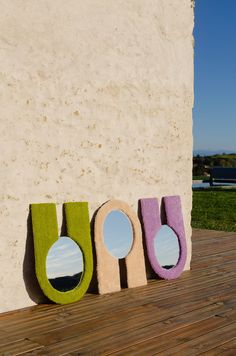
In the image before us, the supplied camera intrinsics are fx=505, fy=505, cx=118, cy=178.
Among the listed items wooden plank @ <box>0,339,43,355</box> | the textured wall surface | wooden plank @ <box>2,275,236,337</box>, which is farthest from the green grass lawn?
wooden plank @ <box>0,339,43,355</box>

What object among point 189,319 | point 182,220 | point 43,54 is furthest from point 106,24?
point 189,319

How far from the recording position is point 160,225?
5598mm

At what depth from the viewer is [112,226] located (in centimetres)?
512

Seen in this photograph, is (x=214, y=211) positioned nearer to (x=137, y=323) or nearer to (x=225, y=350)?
(x=137, y=323)

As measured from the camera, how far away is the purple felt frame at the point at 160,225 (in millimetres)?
5426

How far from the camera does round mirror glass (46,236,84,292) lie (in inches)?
180

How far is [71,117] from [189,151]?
1787 mm

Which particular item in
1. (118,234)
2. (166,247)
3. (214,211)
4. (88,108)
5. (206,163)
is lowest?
(214,211)

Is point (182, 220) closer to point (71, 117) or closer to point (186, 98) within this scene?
point (186, 98)

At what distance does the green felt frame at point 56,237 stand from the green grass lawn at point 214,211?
5.46 meters

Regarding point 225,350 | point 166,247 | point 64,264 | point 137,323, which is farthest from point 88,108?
point 225,350

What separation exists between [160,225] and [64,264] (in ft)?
4.48

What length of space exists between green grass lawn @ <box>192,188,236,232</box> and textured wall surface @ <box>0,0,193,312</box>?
441cm

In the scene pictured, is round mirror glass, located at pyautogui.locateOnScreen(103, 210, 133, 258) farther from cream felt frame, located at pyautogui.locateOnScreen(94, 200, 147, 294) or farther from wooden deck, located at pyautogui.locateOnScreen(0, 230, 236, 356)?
wooden deck, located at pyautogui.locateOnScreen(0, 230, 236, 356)
